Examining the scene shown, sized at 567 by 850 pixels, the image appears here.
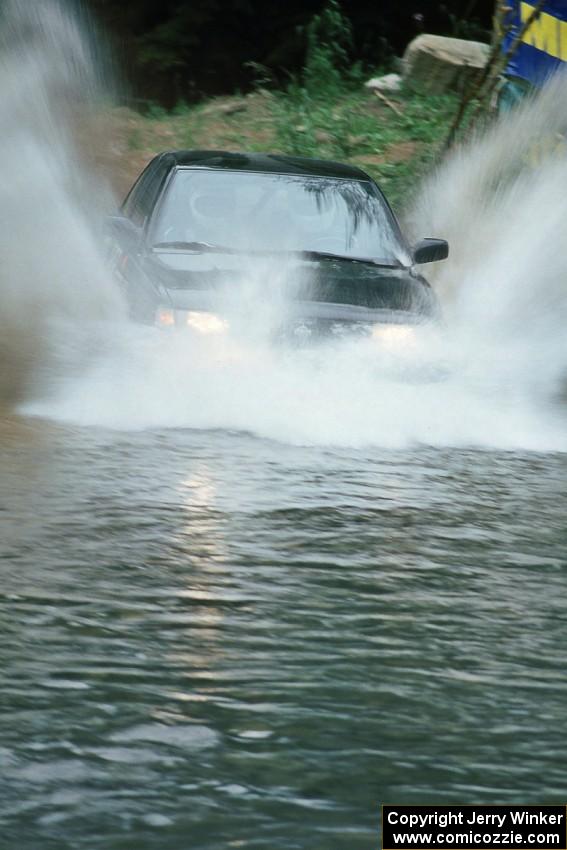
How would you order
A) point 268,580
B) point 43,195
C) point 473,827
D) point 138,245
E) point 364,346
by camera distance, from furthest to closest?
point 43,195 → point 138,245 → point 364,346 → point 268,580 → point 473,827

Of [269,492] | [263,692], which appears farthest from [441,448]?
[263,692]

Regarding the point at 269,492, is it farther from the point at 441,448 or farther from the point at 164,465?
the point at 441,448

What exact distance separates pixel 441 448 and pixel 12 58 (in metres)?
16.0

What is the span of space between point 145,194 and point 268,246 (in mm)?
1402

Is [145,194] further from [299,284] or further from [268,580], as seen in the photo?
[268,580]

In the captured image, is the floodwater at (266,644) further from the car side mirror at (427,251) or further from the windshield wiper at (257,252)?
the car side mirror at (427,251)

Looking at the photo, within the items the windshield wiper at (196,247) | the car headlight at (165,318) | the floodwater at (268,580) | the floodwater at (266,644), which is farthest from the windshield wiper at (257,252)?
the floodwater at (266,644)

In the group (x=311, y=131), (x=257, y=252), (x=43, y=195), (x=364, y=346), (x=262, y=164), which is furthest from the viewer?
(x=311, y=131)

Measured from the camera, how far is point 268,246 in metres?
9.77

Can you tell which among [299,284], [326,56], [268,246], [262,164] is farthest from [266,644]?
[326,56]

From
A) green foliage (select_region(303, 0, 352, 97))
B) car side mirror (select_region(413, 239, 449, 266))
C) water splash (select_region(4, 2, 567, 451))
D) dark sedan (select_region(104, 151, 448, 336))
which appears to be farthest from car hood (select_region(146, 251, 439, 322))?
green foliage (select_region(303, 0, 352, 97))

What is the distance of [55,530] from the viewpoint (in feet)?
A: 21.0

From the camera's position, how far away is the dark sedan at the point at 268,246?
8.98 metres

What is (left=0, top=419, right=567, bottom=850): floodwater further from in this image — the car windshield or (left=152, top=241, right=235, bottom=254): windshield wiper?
the car windshield
